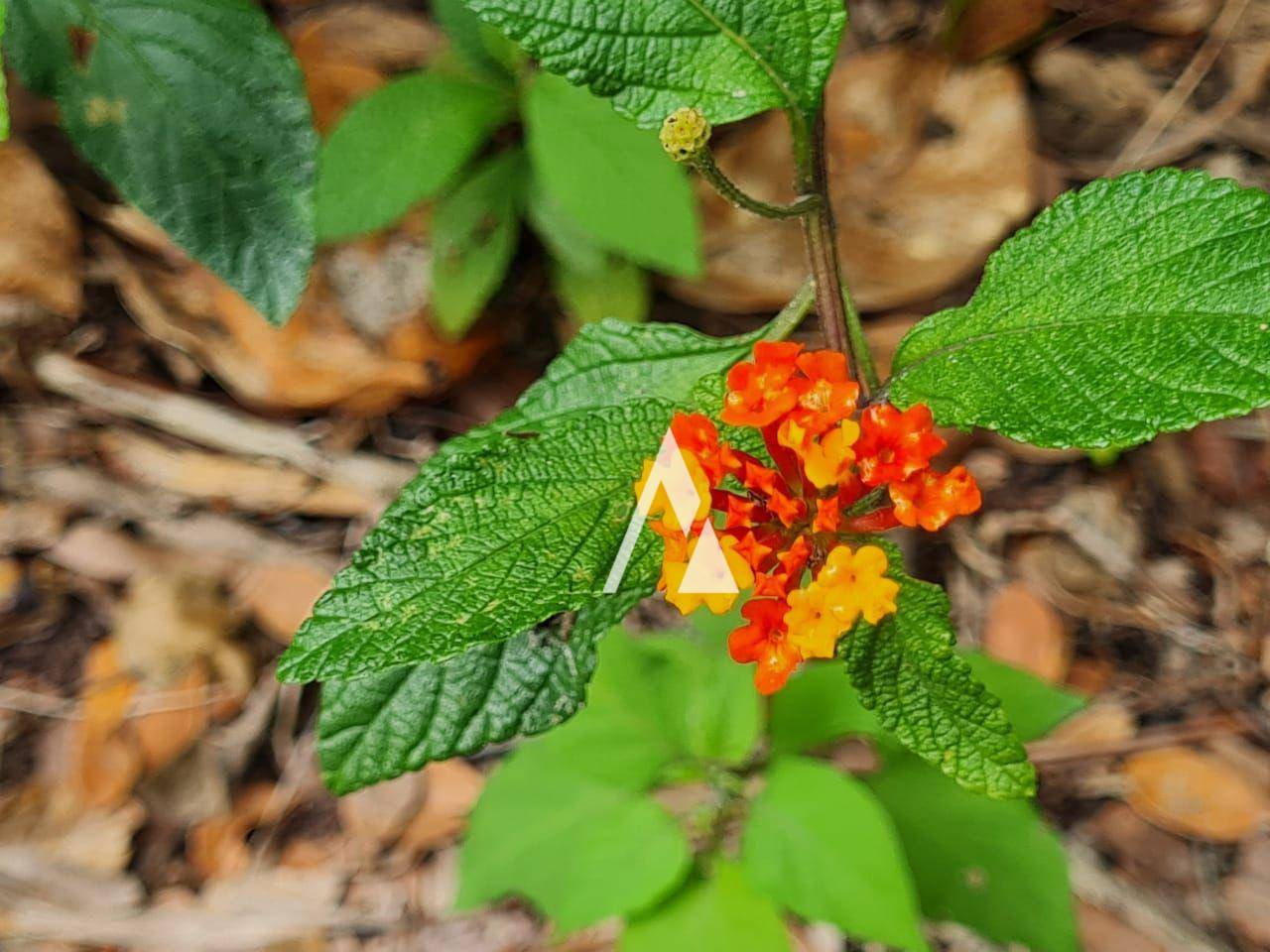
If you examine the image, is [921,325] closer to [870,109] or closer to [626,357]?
[626,357]

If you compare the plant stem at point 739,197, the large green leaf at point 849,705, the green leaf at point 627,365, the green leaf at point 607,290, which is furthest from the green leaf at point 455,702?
the green leaf at point 607,290

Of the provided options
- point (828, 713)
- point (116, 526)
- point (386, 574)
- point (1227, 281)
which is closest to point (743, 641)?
point (386, 574)

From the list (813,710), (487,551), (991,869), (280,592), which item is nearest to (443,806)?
(280,592)

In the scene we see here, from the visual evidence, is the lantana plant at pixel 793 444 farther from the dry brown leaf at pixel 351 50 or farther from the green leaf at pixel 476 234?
the dry brown leaf at pixel 351 50

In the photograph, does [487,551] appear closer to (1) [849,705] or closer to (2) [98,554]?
(1) [849,705]

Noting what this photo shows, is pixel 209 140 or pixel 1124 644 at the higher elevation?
pixel 209 140

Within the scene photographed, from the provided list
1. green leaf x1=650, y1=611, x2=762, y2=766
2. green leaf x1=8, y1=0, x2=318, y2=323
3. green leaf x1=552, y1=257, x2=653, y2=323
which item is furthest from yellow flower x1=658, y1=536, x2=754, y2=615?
green leaf x1=552, y1=257, x2=653, y2=323

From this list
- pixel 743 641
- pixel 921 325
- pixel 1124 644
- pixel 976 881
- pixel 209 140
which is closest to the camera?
pixel 743 641
